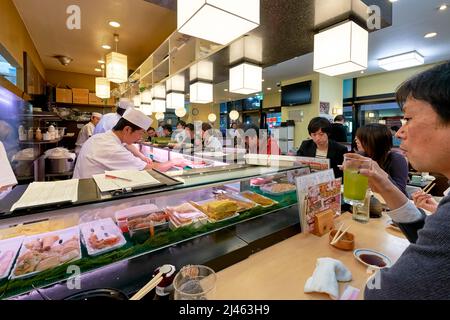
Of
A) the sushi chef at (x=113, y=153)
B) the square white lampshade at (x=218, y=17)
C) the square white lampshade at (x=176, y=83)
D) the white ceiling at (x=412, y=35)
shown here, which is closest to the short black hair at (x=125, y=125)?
the sushi chef at (x=113, y=153)

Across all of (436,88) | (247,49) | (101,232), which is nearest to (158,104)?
(247,49)

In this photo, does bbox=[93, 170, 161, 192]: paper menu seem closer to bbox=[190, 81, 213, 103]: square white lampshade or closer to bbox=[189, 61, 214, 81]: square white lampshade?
bbox=[189, 61, 214, 81]: square white lampshade

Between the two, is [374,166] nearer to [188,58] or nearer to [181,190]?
[181,190]

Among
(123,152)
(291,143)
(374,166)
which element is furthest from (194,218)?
(291,143)

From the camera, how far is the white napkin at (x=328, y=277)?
0.85 m

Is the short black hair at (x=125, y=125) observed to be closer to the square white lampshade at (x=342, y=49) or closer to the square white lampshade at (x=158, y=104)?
the square white lampshade at (x=342, y=49)

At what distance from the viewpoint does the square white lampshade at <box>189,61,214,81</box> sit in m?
4.32

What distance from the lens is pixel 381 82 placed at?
7852mm

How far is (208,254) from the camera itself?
107 centimetres

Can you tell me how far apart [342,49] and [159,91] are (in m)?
5.12

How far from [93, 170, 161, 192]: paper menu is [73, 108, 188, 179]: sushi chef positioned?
850mm

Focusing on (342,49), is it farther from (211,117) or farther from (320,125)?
(211,117)

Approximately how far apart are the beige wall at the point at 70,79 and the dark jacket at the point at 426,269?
9211 mm

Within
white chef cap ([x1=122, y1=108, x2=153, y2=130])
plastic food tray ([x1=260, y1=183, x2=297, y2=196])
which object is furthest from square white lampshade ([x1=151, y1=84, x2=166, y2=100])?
plastic food tray ([x1=260, y1=183, x2=297, y2=196])
